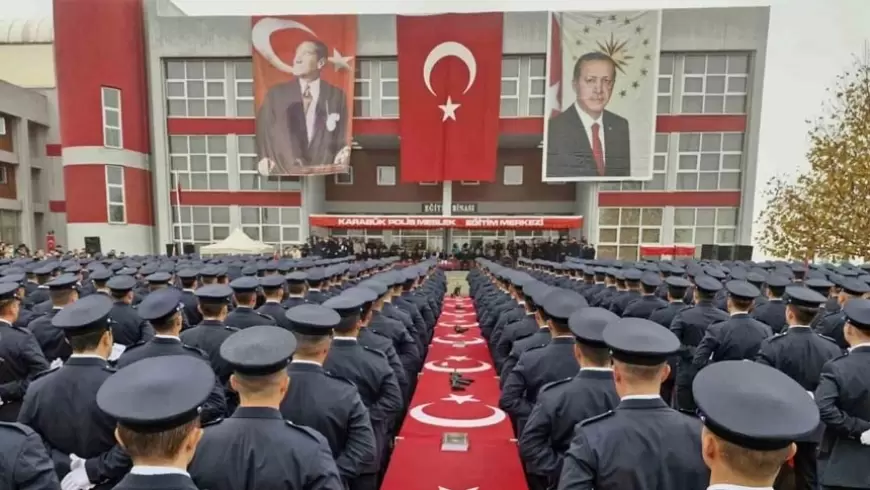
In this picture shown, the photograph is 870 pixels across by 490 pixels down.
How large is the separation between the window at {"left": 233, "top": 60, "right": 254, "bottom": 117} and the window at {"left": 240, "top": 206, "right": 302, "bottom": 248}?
5387 mm

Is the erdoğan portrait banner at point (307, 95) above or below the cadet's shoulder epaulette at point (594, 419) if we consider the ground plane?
above

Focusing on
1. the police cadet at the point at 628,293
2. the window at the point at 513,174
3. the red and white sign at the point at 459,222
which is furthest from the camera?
the window at the point at 513,174

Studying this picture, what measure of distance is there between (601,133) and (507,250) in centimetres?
791

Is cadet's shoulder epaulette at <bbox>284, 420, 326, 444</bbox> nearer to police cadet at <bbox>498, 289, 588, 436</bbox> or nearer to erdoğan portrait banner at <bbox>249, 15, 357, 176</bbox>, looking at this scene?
police cadet at <bbox>498, 289, 588, 436</bbox>

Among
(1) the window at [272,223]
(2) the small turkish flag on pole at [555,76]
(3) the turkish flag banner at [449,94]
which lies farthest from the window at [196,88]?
(2) the small turkish flag on pole at [555,76]

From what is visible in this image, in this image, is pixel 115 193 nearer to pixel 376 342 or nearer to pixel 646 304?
pixel 376 342

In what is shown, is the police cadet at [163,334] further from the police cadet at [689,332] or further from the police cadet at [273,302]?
the police cadet at [689,332]

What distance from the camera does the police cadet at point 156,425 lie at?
1.46m

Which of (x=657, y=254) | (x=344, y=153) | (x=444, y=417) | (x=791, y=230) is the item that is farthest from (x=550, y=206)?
(x=444, y=417)

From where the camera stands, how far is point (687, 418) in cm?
214

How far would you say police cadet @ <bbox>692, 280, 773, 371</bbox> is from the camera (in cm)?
439

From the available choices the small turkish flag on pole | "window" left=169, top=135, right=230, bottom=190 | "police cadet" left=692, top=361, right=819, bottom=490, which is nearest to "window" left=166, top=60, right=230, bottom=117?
"window" left=169, top=135, right=230, bottom=190

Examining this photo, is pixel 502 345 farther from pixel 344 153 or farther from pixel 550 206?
pixel 550 206

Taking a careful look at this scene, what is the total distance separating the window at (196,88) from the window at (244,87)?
6.8 inches
